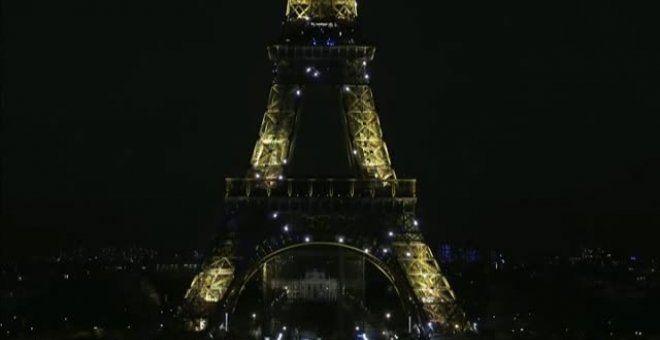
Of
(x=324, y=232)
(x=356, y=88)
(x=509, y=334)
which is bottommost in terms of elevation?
(x=509, y=334)

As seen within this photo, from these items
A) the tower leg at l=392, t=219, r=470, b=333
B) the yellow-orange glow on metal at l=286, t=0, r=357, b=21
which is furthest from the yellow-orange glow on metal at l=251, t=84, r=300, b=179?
the tower leg at l=392, t=219, r=470, b=333

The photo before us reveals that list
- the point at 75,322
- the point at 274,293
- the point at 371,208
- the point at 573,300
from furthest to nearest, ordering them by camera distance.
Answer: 1. the point at 274,293
2. the point at 573,300
3. the point at 75,322
4. the point at 371,208

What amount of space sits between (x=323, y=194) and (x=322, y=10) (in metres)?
6.10

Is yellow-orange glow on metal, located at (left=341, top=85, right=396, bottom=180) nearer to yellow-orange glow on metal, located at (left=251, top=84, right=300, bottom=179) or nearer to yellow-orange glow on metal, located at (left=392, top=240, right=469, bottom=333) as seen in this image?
yellow-orange glow on metal, located at (left=251, top=84, right=300, bottom=179)

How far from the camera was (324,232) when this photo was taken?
40.2 metres

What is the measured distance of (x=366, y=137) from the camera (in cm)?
3991

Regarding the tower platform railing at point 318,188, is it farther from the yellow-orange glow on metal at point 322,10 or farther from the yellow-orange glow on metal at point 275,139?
the yellow-orange glow on metal at point 322,10

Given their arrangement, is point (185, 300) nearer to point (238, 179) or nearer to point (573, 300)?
point (238, 179)

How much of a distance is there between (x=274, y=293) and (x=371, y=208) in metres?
18.6

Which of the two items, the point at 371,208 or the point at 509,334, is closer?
the point at 509,334

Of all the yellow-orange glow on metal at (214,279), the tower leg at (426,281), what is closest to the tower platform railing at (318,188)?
the tower leg at (426,281)

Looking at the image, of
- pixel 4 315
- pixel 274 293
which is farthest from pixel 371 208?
pixel 274 293

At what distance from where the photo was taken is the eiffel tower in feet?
129

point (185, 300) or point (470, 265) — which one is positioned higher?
point (185, 300)
